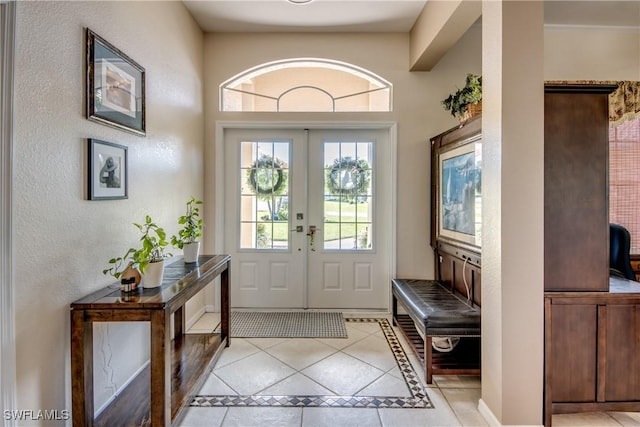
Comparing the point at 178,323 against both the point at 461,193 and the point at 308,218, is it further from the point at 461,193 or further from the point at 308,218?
the point at 461,193

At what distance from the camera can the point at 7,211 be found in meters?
1.42

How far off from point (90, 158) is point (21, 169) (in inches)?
17.4

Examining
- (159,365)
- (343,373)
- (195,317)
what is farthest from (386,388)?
(195,317)

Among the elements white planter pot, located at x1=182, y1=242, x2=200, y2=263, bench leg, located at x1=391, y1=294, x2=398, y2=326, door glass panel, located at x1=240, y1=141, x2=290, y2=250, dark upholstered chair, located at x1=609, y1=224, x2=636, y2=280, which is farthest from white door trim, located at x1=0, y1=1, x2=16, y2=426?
dark upholstered chair, located at x1=609, y1=224, x2=636, y2=280

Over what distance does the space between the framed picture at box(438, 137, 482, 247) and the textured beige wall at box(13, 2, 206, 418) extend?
8.35ft

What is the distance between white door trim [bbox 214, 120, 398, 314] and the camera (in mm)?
3799

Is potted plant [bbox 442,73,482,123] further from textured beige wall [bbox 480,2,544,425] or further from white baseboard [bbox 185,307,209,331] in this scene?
white baseboard [bbox 185,307,209,331]

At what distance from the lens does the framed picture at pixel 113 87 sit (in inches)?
76.1

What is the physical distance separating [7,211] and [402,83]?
11.7 feet

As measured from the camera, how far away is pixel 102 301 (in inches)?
68.2

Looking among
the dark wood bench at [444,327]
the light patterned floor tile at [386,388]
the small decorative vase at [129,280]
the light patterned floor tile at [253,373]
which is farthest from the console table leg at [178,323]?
the dark wood bench at [444,327]

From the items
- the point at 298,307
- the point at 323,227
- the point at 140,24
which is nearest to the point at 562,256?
the point at 323,227

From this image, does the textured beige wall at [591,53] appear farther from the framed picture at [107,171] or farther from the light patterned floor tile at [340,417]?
the framed picture at [107,171]

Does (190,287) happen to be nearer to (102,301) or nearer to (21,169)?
(102,301)
